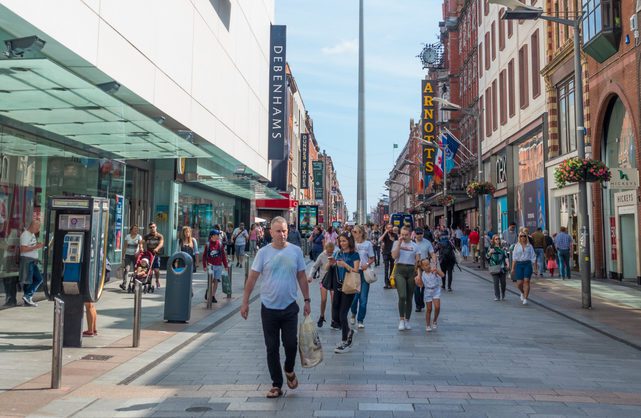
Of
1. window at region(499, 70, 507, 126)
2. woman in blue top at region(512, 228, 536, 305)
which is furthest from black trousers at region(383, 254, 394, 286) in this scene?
window at region(499, 70, 507, 126)

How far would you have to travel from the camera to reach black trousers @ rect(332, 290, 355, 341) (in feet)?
27.9

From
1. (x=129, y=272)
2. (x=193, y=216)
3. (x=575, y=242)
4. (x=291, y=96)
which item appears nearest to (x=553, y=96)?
(x=575, y=242)

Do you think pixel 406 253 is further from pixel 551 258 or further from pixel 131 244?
pixel 551 258

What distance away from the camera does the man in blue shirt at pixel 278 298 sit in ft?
19.4

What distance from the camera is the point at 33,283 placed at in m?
12.4

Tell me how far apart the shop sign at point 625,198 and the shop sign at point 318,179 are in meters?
79.4

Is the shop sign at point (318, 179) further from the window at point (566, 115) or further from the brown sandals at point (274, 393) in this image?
the brown sandals at point (274, 393)

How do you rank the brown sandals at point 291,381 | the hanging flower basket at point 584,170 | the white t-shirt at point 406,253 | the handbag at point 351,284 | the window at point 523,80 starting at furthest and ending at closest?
the window at point 523,80, the hanging flower basket at point 584,170, the white t-shirt at point 406,253, the handbag at point 351,284, the brown sandals at point 291,381

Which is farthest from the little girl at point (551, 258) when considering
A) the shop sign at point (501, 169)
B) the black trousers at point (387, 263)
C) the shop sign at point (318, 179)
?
the shop sign at point (318, 179)

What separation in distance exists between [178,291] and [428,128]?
43.8m

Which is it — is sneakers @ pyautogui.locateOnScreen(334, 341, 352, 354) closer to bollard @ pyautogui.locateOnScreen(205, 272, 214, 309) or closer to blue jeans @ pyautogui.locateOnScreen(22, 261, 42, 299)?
bollard @ pyautogui.locateOnScreen(205, 272, 214, 309)

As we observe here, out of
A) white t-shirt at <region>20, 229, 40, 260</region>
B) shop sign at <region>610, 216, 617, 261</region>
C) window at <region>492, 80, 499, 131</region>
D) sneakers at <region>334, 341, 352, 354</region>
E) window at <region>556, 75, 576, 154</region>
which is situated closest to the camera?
sneakers at <region>334, 341, 352, 354</region>

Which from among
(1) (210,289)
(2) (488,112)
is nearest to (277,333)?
(1) (210,289)

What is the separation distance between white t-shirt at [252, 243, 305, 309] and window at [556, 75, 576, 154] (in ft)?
65.5
